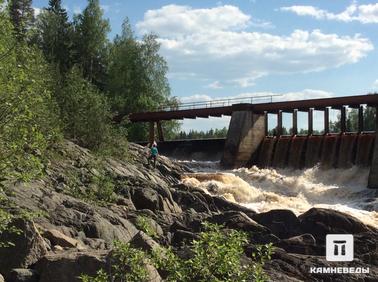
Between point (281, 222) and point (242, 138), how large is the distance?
23.5 meters

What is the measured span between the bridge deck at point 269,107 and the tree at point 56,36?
13896 mm

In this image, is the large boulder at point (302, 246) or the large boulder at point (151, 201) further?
the large boulder at point (151, 201)

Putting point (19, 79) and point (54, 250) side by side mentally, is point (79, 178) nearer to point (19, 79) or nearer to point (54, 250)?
point (54, 250)

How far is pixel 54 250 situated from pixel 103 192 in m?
8.67

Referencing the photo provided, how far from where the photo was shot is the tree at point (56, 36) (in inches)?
2305

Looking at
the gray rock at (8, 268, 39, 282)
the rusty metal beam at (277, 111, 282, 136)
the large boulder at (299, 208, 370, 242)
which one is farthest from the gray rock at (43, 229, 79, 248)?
the rusty metal beam at (277, 111, 282, 136)

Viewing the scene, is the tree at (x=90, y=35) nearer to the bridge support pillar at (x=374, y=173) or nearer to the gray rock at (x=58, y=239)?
the bridge support pillar at (x=374, y=173)

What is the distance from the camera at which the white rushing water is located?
93.3 ft

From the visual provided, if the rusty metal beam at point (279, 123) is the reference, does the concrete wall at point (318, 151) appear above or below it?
below

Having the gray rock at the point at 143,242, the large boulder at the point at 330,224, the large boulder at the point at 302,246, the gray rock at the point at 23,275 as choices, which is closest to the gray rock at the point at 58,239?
the gray rock at the point at 23,275

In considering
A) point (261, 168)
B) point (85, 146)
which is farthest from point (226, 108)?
point (85, 146)

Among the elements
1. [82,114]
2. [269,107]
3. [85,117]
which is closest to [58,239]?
[85,117]

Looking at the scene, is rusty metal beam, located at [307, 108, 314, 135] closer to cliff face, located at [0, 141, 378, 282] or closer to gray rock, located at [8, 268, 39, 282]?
cliff face, located at [0, 141, 378, 282]

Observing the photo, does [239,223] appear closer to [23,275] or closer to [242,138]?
[23,275]
